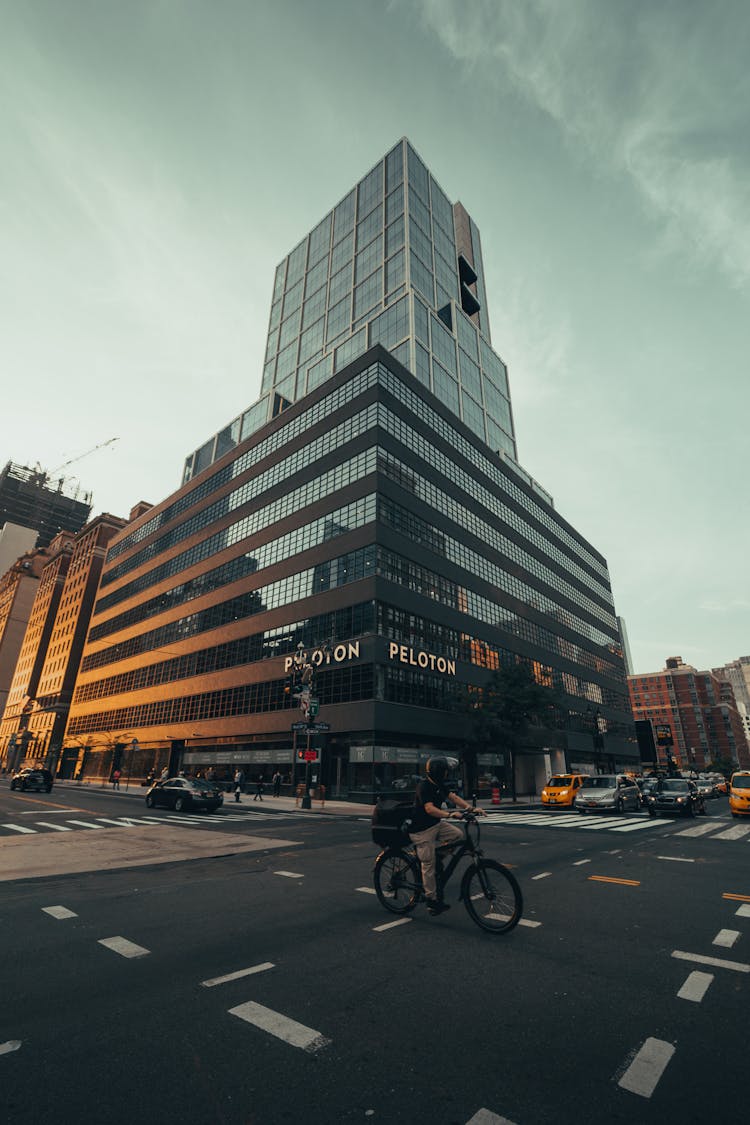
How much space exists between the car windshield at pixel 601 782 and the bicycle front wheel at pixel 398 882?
20174 mm

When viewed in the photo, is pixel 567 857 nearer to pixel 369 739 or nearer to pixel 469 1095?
pixel 469 1095

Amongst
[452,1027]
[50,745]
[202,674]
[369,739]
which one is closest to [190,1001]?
[452,1027]

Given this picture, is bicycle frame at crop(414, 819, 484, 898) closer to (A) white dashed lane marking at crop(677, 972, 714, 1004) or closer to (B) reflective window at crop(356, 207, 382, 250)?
(A) white dashed lane marking at crop(677, 972, 714, 1004)

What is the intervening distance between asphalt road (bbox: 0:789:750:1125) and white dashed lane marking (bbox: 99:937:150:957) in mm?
37

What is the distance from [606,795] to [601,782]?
4.90 feet

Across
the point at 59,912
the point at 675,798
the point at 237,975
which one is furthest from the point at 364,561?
the point at 237,975

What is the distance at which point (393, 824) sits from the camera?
6723 millimetres

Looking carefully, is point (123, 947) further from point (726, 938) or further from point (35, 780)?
point (35, 780)

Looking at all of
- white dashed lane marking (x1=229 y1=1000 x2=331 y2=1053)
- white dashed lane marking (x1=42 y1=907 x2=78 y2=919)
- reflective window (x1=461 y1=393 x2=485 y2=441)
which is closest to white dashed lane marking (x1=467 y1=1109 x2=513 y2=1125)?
white dashed lane marking (x1=229 y1=1000 x2=331 y2=1053)

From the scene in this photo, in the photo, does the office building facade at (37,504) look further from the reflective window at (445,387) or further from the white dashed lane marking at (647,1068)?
the white dashed lane marking at (647,1068)

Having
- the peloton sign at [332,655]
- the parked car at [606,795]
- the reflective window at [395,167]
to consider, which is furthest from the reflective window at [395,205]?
the parked car at [606,795]

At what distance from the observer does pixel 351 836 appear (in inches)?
582

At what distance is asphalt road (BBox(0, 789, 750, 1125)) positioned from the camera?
294cm

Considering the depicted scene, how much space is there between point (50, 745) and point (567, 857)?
8649cm
